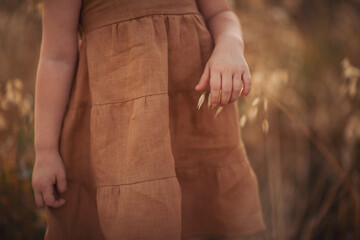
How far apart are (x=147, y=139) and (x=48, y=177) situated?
0.27 meters

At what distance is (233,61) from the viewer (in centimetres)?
65

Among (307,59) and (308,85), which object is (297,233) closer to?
(308,85)

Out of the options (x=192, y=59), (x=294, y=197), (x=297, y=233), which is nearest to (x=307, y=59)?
(x=294, y=197)

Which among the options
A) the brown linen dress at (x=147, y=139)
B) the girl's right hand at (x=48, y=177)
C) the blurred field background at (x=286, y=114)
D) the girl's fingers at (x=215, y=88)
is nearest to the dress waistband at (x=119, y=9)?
the brown linen dress at (x=147, y=139)

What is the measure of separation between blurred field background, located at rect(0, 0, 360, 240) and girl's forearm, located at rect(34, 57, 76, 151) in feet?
1.53

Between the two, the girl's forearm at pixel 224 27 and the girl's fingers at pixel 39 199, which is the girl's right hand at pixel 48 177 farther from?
the girl's forearm at pixel 224 27

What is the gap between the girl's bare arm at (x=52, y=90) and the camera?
0.71 meters

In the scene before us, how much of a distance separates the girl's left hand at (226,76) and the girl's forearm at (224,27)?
0.21ft

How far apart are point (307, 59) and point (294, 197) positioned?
884mm

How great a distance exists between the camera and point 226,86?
0.62 m

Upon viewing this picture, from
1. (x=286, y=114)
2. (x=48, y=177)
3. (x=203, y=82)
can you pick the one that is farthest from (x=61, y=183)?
(x=286, y=114)

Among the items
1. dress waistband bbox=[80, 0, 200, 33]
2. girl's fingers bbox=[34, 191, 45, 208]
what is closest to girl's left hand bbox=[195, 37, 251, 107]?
dress waistband bbox=[80, 0, 200, 33]

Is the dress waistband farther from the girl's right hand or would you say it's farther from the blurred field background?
the blurred field background

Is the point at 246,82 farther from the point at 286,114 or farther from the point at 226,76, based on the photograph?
the point at 286,114
